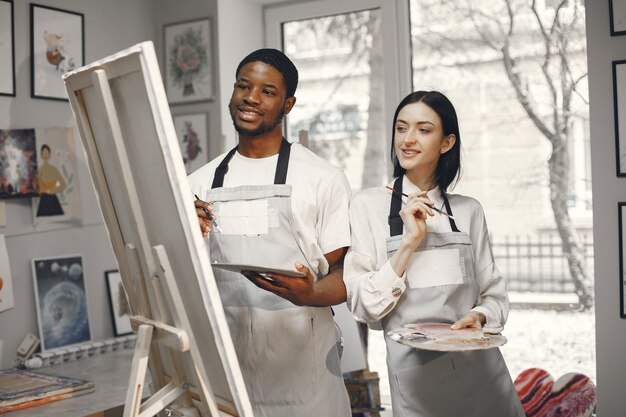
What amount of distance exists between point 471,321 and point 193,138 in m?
2.07

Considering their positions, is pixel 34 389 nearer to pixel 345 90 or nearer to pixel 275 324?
pixel 275 324

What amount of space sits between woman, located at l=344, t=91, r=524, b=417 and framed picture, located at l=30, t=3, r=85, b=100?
1605mm

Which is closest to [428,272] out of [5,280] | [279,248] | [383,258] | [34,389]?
[383,258]

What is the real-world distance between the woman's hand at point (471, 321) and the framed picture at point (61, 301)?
68.7 inches

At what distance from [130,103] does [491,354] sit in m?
1.05

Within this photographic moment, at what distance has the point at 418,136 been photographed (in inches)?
72.6

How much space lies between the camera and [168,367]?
164 centimetres

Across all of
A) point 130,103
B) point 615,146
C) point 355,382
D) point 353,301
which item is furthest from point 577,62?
point 130,103

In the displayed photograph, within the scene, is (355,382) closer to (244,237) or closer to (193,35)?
(244,237)

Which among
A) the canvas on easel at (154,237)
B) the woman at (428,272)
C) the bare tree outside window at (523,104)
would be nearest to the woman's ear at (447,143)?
the woman at (428,272)

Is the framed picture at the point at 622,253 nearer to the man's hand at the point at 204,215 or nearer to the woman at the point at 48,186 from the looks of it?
the man's hand at the point at 204,215

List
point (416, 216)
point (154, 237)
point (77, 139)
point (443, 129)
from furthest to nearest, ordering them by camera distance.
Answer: point (77, 139), point (443, 129), point (416, 216), point (154, 237)

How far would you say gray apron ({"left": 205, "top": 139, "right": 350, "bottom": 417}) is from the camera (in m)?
1.88

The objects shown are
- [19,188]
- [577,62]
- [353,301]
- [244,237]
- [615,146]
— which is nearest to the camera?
[353,301]
